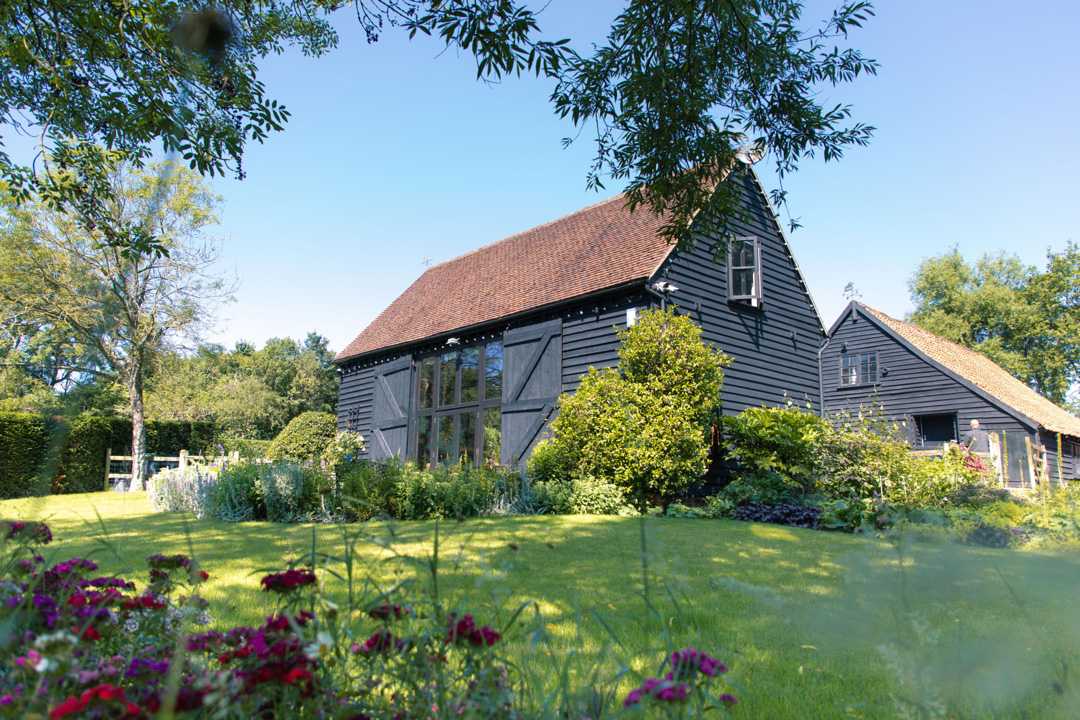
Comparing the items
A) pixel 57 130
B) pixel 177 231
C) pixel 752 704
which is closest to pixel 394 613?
pixel 752 704

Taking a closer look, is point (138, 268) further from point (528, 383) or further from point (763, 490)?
point (763, 490)

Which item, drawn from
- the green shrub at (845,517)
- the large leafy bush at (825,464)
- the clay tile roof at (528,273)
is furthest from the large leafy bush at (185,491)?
the green shrub at (845,517)

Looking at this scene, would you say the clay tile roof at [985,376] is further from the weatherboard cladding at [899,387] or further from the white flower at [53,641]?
the white flower at [53,641]

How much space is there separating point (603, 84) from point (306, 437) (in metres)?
16.0

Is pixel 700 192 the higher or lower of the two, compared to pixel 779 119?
lower

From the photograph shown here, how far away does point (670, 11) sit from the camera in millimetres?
4793

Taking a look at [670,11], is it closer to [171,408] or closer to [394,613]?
[394,613]

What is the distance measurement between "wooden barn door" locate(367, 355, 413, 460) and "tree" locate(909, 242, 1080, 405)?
36201 millimetres

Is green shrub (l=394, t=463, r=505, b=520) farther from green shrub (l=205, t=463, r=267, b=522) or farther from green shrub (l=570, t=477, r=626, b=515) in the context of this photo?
green shrub (l=205, t=463, r=267, b=522)

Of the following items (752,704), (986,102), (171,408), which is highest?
(986,102)

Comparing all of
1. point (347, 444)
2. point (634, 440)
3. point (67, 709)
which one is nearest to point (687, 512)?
point (634, 440)

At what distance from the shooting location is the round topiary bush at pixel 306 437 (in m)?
18.4

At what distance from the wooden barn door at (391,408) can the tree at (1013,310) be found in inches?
1425

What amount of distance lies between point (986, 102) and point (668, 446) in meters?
6.84
